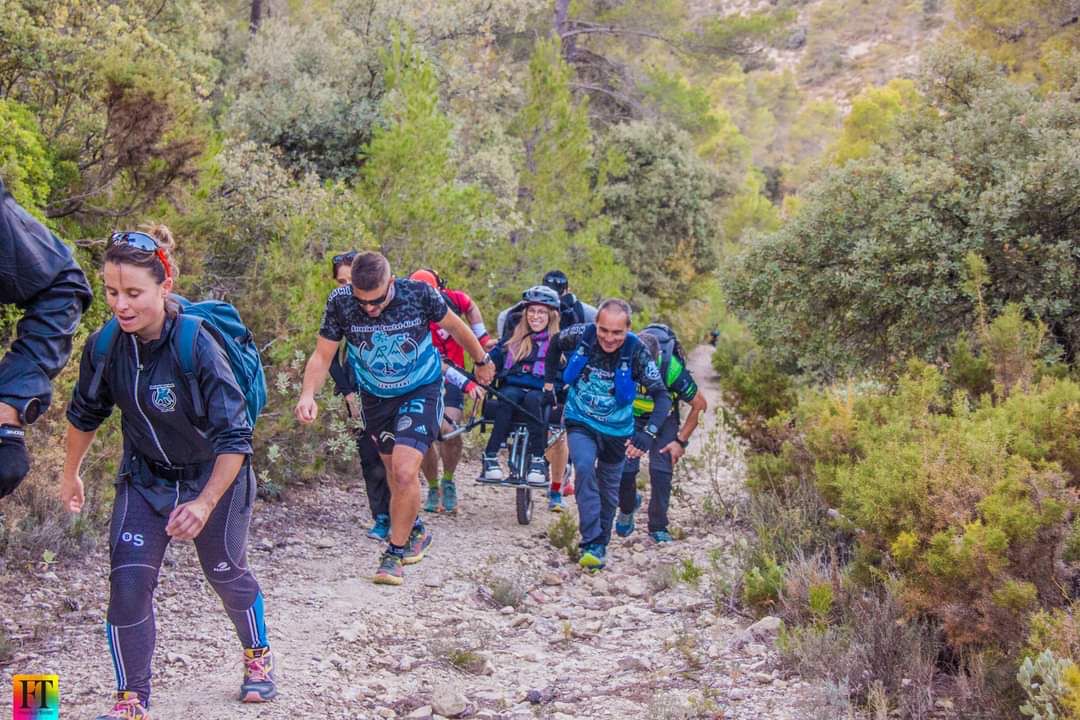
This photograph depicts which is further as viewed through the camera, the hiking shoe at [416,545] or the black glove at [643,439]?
the black glove at [643,439]

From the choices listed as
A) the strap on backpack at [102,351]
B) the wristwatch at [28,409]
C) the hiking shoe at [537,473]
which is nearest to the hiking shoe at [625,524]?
the hiking shoe at [537,473]

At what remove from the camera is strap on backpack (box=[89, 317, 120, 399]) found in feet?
13.0

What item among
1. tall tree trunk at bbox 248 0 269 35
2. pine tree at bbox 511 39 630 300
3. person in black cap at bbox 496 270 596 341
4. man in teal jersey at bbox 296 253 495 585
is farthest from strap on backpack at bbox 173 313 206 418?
tall tree trunk at bbox 248 0 269 35

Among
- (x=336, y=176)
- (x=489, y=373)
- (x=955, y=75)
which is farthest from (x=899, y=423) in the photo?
(x=336, y=176)

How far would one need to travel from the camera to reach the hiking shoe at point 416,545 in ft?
23.5

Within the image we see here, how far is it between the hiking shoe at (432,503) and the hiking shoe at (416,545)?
139 cm

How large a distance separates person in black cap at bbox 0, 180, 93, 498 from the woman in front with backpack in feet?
1.48

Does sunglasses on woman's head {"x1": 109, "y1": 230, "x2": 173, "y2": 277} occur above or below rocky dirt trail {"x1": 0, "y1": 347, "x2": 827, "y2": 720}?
above

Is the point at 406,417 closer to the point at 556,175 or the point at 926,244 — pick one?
the point at 926,244

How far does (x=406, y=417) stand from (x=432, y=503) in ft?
8.80

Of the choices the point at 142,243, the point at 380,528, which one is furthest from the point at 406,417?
the point at 142,243

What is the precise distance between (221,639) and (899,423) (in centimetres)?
400

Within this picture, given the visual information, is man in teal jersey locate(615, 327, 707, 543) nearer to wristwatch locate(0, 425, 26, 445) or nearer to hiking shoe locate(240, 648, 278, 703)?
hiking shoe locate(240, 648, 278, 703)

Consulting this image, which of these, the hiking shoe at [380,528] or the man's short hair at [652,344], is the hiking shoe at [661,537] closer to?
the man's short hair at [652,344]
